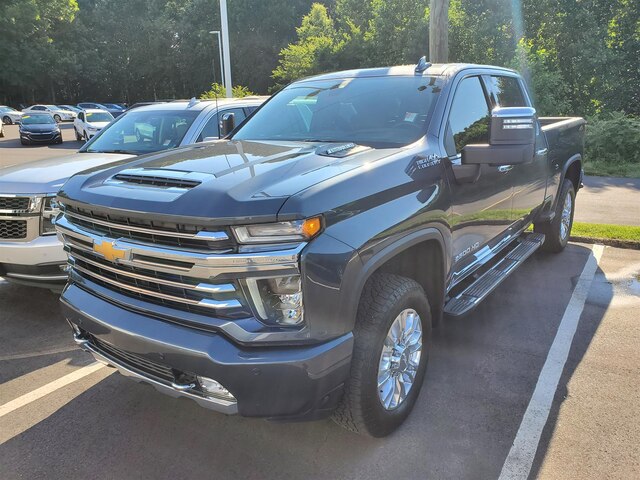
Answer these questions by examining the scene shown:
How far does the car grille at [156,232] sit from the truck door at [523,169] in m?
2.83

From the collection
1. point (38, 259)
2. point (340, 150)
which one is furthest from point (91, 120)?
point (340, 150)

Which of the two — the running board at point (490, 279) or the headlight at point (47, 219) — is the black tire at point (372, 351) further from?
the headlight at point (47, 219)

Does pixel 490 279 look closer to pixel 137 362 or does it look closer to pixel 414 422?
pixel 414 422

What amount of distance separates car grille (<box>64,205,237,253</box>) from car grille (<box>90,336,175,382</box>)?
57cm

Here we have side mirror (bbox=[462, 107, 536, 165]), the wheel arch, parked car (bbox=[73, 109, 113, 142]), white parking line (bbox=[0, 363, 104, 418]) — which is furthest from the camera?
parked car (bbox=[73, 109, 113, 142])

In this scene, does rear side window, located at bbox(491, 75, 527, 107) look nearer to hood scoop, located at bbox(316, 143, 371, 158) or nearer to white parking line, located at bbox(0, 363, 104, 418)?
hood scoop, located at bbox(316, 143, 371, 158)

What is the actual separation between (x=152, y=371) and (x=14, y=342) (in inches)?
92.0

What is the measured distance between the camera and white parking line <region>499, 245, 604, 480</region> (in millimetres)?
2689

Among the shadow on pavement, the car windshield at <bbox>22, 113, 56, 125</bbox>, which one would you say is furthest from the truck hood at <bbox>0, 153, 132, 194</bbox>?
the car windshield at <bbox>22, 113, 56, 125</bbox>

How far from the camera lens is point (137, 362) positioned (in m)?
2.63

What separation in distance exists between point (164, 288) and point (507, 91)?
3767 millimetres

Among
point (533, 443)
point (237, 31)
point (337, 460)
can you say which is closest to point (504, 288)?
point (533, 443)

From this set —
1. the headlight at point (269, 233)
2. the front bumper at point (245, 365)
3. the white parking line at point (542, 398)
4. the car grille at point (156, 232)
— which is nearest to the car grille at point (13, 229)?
the car grille at point (156, 232)

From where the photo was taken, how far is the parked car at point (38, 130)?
22.7 m
